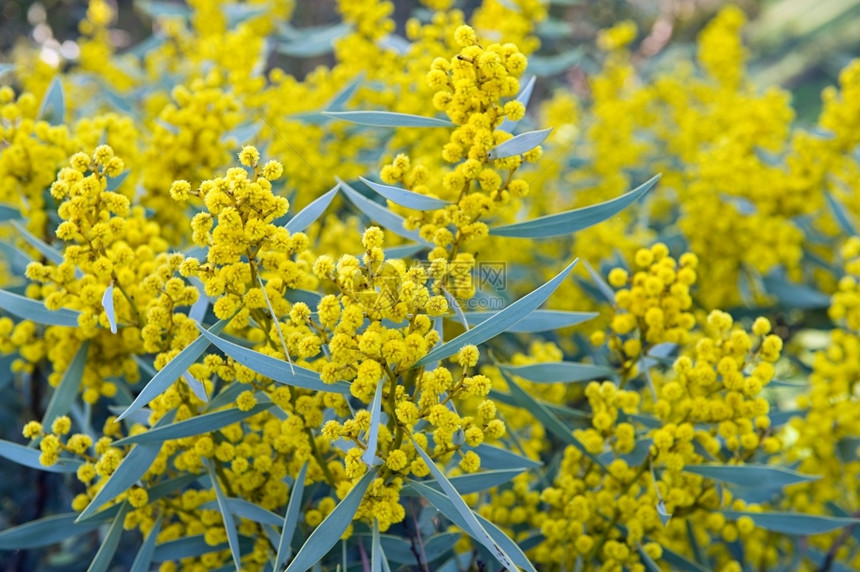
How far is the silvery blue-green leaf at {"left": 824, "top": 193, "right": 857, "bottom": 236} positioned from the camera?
→ 2.40 meters

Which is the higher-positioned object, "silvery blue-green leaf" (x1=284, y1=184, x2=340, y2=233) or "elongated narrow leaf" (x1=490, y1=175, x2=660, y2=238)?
"silvery blue-green leaf" (x1=284, y1=184, x2=340, y2=233)

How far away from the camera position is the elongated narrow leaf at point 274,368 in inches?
42.8

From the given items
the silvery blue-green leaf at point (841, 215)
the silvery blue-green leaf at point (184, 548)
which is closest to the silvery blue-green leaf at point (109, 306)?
the silvery blue-green leaf at point (184, 548)

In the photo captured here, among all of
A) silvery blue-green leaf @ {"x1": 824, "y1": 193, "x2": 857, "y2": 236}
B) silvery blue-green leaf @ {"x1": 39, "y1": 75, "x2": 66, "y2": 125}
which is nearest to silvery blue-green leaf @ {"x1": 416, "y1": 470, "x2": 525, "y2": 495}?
silvery blue-green leaf @ {"x1": 39, "y1": 75, "x2": 66, "y2": 125}

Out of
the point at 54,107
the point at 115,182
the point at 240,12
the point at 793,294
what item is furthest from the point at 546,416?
the point at 240,12

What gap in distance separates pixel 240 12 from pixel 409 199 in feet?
6.68

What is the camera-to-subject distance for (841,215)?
7.95 ft

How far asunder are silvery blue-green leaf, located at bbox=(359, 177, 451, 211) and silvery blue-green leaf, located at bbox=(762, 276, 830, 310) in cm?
187

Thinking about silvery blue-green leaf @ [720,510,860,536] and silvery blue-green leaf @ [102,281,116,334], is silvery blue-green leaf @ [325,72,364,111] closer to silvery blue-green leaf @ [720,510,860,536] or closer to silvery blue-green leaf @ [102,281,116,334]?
silvery blue-green leaf @ [102,281,116,334]

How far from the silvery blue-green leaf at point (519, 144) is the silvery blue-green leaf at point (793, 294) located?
72.8 inches

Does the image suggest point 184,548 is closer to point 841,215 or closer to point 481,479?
point 481,479

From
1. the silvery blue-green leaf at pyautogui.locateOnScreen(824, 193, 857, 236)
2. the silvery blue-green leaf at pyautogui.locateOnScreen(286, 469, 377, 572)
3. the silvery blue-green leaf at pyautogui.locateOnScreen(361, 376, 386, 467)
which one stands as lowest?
the silvery blue-green leaf at pyautogui.locateOnScreen(824, 193, 857, 236)

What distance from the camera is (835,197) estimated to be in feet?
8.45

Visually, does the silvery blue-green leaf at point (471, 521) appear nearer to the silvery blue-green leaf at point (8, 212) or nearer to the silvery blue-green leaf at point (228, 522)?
the silvery blue-green leaf at point (228, 522)
